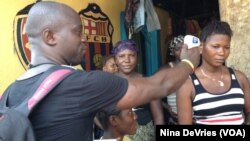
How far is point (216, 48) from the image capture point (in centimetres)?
256

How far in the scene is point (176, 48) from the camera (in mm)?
3811

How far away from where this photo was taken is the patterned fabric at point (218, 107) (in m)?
2.47

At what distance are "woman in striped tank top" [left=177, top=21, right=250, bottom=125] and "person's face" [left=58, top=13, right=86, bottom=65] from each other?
1129 mm

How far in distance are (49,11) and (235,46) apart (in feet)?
6.33

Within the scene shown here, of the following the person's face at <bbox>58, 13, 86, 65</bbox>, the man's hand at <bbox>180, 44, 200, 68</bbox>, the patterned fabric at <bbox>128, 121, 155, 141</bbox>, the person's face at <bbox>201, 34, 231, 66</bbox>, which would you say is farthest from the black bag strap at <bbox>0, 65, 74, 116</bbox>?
the patterned fabric at <bbox>128, 121, 155, 141</bbox>

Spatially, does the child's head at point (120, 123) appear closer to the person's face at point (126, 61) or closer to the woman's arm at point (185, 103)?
Answer: the woman's arm at point (185, 103)

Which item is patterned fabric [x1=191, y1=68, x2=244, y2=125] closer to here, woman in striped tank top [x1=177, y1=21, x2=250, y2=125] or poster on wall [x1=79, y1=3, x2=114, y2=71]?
woman in striped tank top [x1=177, y1=21, x2=250, y2=125]

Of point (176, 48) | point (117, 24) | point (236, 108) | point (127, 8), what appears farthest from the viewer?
point (117, 24)

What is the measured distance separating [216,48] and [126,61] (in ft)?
3.72

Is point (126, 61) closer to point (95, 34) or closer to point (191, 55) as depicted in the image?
point (95, 34)

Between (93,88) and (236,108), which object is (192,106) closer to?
(236,108)

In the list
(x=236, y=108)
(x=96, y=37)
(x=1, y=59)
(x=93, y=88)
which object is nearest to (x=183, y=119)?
Answer: (x=236, y=108)

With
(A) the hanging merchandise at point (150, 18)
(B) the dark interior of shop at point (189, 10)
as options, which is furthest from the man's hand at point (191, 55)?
(B) the dark interior of shop at point (189, 10)

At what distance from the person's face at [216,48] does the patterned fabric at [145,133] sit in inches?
42.1
